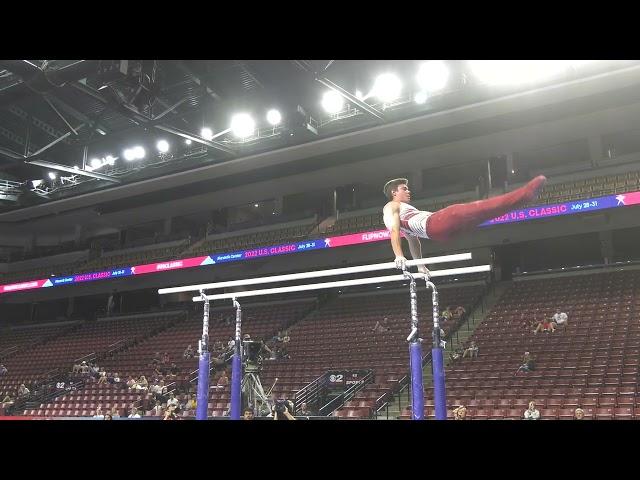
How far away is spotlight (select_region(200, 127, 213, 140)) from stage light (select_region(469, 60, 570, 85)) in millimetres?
8025

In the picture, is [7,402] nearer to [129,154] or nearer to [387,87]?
[129,154]

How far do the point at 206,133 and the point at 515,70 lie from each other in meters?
9.37

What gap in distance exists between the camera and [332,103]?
615 inches

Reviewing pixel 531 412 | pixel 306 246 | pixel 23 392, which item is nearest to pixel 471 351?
pixel 531 412

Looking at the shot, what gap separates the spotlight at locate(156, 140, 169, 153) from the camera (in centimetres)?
1843

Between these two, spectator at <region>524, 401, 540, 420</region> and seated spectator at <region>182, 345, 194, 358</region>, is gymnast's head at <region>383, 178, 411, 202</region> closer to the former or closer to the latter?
spectator at <region>524, 401, 540, 420</region>

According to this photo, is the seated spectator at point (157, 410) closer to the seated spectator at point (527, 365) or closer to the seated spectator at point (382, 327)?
the seated spectator at point (382, 327)

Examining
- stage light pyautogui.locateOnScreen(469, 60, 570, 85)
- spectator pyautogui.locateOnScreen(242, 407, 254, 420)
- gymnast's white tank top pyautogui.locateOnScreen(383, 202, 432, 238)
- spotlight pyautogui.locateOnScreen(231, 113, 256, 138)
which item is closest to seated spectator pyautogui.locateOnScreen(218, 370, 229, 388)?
spectator pyautogui.locateOnScreen(242, 407, 254, 420)

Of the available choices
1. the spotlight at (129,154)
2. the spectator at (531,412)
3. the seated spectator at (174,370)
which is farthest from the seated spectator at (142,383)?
the spectator at (531,412)
